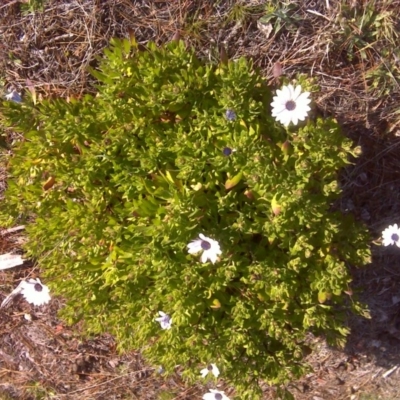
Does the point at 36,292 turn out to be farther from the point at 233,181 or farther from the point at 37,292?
the point at 233,181

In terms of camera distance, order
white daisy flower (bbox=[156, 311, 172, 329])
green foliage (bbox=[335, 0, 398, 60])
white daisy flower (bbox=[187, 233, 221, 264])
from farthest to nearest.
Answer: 1. green foliage (bbox=[335, 0, 398, 60])
2. white daisy flower (bbox=[156, 311, 172, 329])
3. white daisy flower (bbox=[187, 233, 221, 264])

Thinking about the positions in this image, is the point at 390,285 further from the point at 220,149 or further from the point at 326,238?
the point at 220,149

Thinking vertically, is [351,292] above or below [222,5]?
below

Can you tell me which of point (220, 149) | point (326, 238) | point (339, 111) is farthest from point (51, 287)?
point (339, 111)

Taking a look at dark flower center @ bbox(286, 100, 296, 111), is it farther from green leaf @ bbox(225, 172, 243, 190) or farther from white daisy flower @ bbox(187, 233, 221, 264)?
white daisy flower @ bbox(187, 233, 221, 264)

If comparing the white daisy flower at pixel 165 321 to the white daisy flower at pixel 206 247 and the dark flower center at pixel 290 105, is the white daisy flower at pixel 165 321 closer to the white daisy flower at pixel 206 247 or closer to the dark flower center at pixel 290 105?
the white daisy flower at pixel 206 247

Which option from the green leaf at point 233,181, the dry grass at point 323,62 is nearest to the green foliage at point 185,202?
the green leaf at point 233,181

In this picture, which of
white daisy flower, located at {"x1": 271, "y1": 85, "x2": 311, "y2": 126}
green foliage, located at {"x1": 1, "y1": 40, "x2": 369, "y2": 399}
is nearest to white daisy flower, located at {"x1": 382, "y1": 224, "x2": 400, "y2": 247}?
green foliage, located at {"x1": 1, "y1": 40, "x2": 369, "y2": 399}

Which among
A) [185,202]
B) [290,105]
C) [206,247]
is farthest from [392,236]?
[185,202]
